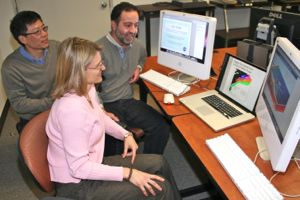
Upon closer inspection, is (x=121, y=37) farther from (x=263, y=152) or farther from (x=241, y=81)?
(x=263, y=152)

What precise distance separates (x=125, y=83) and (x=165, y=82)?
0.38 meters

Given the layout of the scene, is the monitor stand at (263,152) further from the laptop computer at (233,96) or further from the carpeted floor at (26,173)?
the carpeted floor at (26,173)

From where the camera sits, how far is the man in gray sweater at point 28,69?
1691 mm

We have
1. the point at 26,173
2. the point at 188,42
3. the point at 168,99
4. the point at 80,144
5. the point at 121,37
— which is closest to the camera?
the point at 80,144

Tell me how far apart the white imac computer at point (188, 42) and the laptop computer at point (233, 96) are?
0.57 ft

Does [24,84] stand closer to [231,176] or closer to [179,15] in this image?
[179,15]

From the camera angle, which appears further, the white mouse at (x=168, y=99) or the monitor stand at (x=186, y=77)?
the monitor stand at (x=186, y=77)

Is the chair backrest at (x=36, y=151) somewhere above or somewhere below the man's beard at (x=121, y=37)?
below

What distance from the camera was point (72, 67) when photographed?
114 cm

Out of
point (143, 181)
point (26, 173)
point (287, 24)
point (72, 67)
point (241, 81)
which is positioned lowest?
point (26, 173)

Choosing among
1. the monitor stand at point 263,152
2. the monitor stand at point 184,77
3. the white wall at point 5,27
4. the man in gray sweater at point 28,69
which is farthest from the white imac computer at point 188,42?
the white wall at point 5,27

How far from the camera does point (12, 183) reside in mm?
1954

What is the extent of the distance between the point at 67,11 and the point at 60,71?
2.59 m

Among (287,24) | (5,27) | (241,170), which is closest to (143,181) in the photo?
(241,170)
